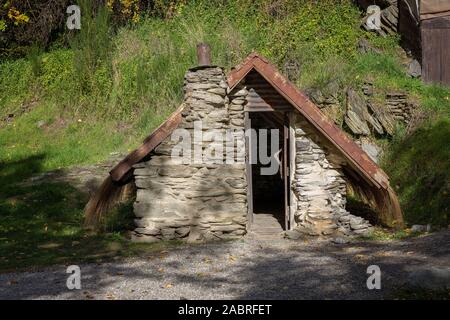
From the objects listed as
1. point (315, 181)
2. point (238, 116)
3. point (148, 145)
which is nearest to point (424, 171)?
point (315, 181)

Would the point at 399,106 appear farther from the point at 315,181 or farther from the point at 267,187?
the point at 315,181

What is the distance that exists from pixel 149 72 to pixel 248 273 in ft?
32.2

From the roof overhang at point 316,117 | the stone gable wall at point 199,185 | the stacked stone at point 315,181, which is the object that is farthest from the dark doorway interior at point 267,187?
the roof overhang at point 316,117

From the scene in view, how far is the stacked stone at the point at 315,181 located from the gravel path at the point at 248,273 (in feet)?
2.72

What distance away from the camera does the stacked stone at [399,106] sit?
50.8 ft

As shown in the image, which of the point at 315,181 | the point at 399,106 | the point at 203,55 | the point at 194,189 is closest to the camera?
the point at 194,189

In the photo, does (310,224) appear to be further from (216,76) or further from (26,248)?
(26,248)

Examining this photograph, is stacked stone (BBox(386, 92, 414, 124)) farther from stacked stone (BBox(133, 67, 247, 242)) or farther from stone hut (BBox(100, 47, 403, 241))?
stacked stone (BBox(133, 67, 247, 242))

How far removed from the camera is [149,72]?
1778 cm

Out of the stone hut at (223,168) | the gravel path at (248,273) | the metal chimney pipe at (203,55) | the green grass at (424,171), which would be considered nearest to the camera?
the gravel path at (248,273)

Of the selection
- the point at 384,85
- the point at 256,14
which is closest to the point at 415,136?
the point at 384,85

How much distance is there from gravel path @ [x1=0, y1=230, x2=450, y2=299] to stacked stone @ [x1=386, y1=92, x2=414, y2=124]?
5.26 m

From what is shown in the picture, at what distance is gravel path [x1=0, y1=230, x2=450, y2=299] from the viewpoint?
26.1 ft

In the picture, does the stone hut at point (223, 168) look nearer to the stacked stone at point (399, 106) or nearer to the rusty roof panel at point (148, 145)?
the rusty roof panel at point (148, 145)
